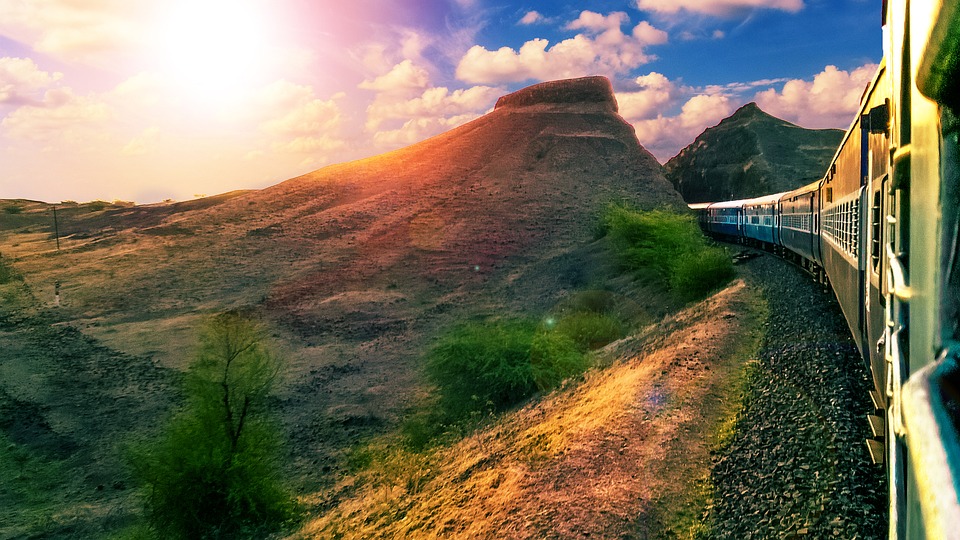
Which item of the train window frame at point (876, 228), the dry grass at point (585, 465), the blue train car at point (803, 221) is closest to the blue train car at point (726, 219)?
the blue train car at point (803, 221)

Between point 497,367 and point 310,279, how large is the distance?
79.4ft

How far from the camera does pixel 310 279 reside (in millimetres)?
40438

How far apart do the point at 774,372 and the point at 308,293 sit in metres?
32.0

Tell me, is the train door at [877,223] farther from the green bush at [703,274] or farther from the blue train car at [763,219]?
the blue train car at [763,219]

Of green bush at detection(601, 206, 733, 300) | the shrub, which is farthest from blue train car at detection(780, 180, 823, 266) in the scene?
the shrub

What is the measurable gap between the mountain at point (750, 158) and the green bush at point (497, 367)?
6301 centimetres

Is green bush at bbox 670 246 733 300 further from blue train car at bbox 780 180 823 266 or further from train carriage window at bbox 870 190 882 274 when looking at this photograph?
train carriage window at bbox 870 190 882 274

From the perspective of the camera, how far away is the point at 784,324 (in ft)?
41.8

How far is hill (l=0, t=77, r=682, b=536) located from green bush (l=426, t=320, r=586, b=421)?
2115mm

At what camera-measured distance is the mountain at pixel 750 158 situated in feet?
255

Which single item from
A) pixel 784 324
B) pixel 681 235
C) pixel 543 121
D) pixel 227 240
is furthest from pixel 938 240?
pixel 543 121

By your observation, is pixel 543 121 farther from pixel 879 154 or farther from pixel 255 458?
pixel 879 154

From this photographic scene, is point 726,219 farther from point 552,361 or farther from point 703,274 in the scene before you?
point 552,361

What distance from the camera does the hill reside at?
2084 centimetres
